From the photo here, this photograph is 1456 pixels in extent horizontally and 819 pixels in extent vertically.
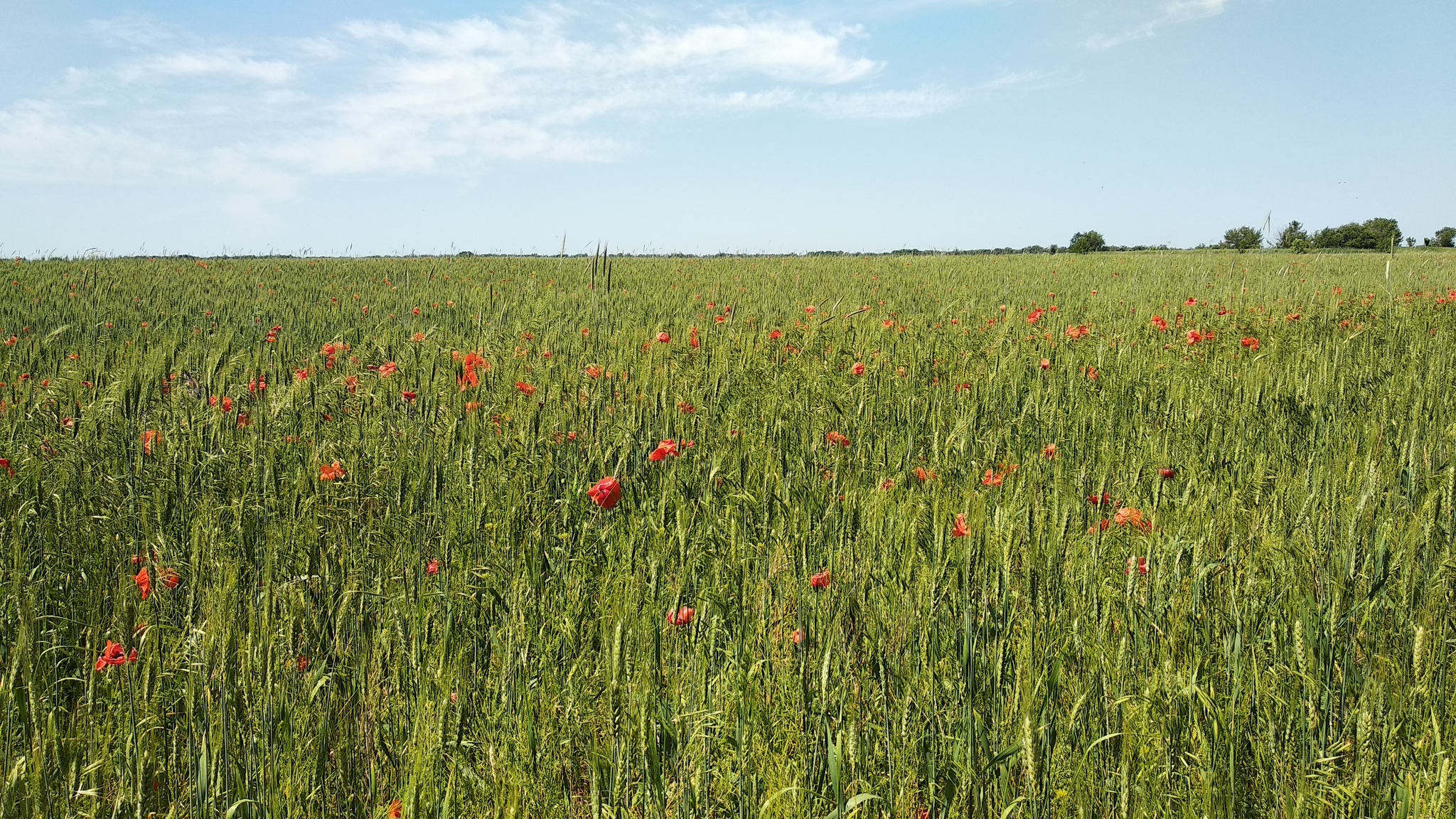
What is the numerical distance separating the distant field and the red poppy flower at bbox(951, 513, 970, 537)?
0.04 m

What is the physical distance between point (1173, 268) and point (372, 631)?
56.2 ft

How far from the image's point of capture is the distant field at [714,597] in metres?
1.28

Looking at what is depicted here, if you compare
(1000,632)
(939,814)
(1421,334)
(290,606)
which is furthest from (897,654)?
(1421,334)

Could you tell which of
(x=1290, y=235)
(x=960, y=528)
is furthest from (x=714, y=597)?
(x=1290, y=235)

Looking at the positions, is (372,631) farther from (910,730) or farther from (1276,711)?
(1276,711)

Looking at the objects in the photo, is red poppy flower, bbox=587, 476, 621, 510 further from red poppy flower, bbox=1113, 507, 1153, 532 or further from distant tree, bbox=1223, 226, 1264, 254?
distant tree, bbox=1223, 226, 1264, 254

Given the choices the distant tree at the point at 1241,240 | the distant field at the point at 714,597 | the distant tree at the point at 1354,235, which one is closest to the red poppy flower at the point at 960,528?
the distant field at the point at 714,597

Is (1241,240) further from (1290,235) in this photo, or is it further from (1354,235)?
(1354,235)

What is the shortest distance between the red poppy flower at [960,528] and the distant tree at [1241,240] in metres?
32.3

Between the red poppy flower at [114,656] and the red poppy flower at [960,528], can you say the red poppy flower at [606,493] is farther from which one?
the red poppy flower at [114,656]

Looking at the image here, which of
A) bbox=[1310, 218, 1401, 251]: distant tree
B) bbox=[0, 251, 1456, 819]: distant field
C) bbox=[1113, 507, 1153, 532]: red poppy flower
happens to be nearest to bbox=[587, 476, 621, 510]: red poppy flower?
bbox=[0, 251, 1456, 819]: distant field

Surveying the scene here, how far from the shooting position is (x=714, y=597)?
1.71 meters

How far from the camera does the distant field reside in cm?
128

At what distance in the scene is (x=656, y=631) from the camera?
1462 millimetres
